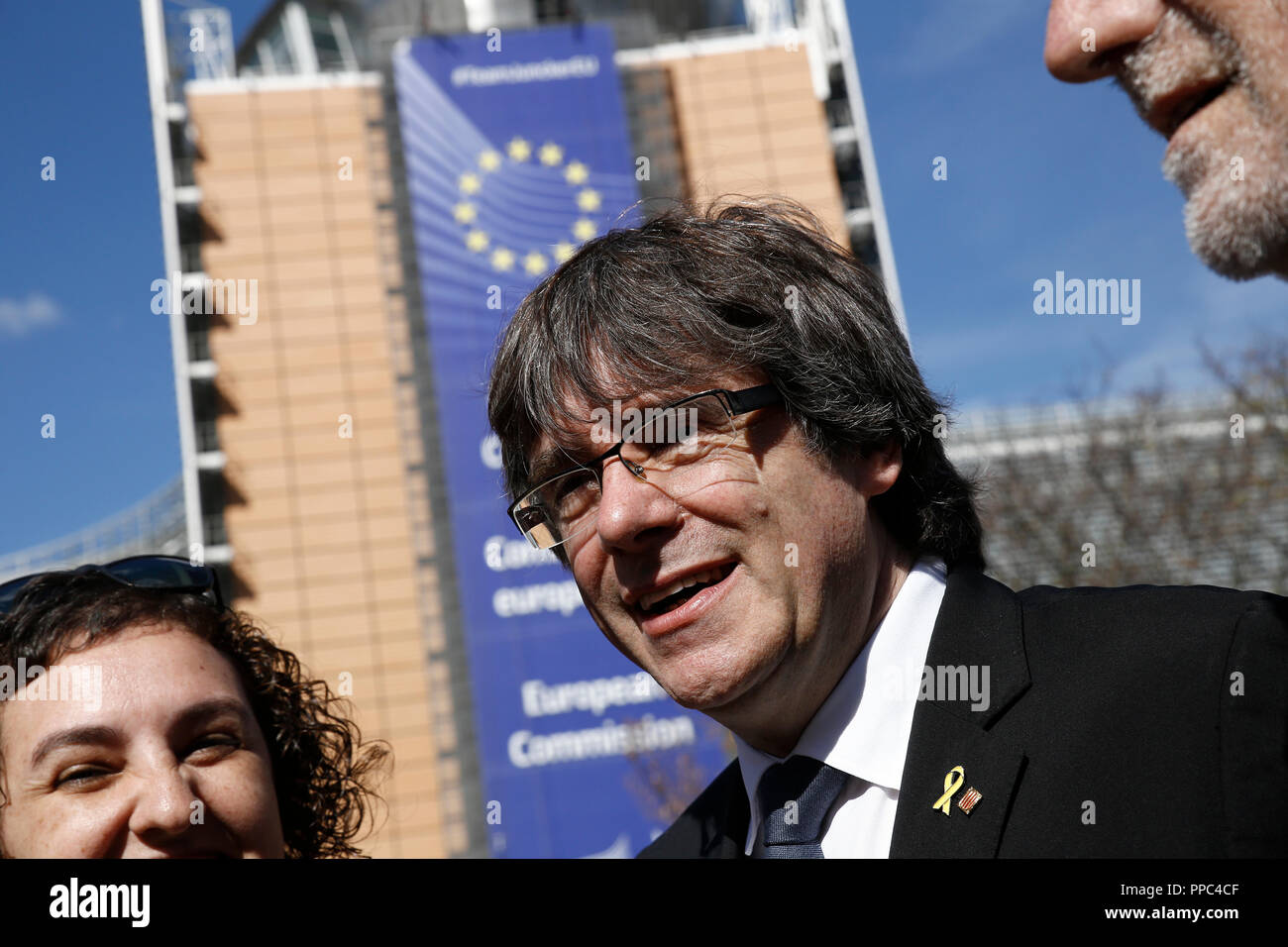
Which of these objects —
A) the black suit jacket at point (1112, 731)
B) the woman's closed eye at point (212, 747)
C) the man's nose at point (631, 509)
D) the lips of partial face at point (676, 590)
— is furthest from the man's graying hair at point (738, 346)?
the woman's closed eye at point (212, 747)

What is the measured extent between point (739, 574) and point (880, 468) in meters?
0.43

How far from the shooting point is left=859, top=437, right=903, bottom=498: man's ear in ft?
7.09

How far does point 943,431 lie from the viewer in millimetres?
2428

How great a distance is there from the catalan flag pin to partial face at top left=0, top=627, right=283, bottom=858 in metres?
1.22

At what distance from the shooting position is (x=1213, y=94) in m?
1.17

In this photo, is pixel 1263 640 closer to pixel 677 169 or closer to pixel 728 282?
pixel 728 282

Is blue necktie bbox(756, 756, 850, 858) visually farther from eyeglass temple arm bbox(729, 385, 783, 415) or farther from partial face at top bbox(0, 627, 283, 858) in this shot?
partial face at top bbox(0, 627, 283, 858)

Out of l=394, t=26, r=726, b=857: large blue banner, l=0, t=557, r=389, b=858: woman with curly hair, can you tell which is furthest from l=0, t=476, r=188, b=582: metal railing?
l=0, t=557, r=389, b=858: woman with curly hair

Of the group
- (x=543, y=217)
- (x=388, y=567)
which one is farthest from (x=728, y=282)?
(x=388, y=567)

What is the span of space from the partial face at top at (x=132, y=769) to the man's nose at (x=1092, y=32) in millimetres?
1710

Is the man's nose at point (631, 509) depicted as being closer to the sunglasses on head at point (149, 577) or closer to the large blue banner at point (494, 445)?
the sunglasses on head at point (149, 577)

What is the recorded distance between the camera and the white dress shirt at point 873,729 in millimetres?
1891

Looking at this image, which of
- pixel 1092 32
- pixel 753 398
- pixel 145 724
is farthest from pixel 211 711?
pixel 1092 32

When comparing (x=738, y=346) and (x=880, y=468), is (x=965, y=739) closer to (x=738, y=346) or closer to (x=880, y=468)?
(x=880, y=468)
